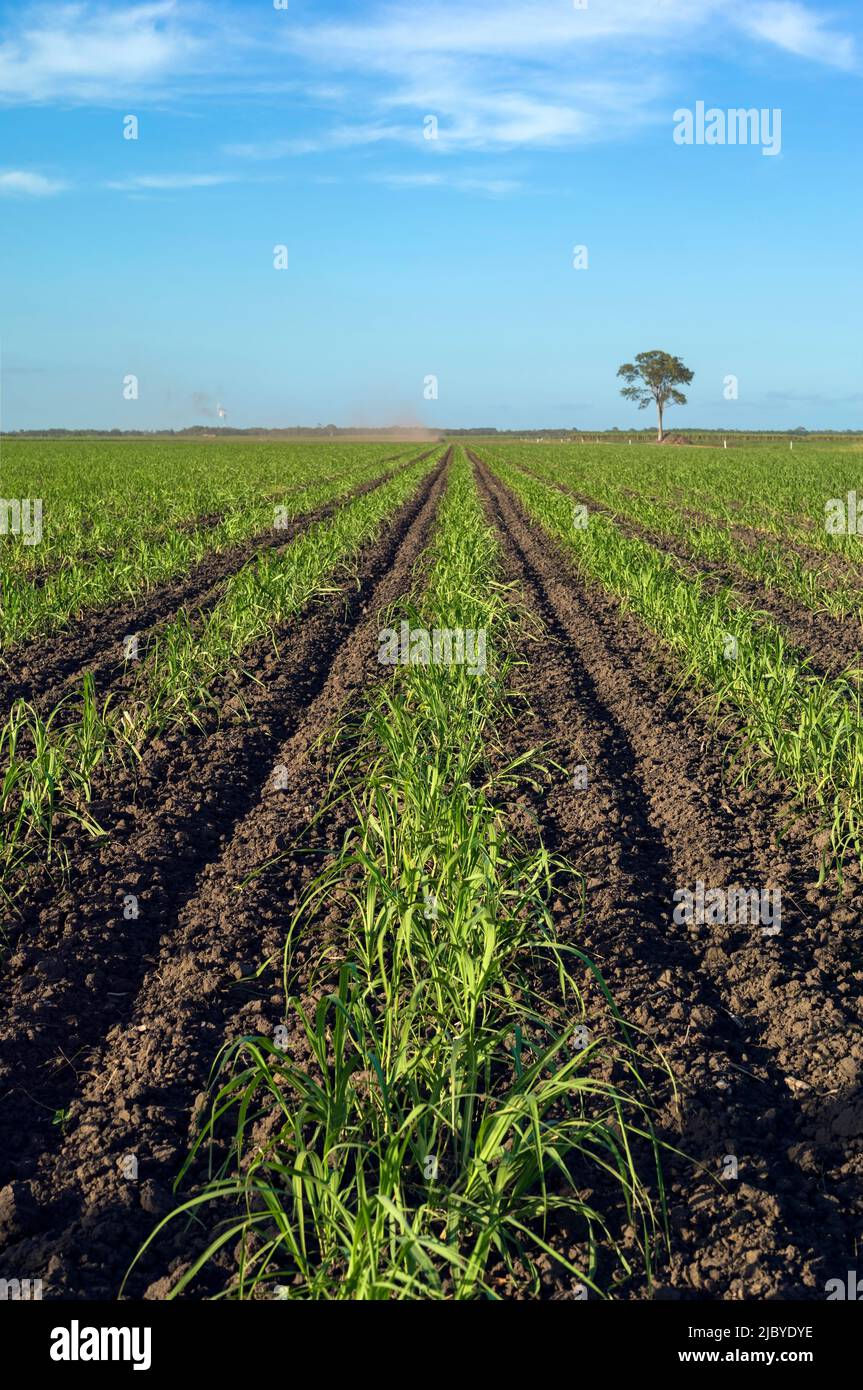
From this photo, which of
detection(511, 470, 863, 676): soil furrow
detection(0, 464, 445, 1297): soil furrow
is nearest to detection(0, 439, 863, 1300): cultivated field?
detection(0, 464, 445, 1297): soil furrow

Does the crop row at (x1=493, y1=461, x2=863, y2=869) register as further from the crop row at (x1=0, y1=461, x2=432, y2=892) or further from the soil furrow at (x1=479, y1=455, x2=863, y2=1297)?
the crop row at (x1=0, y1=461, x2=432, y2=892)

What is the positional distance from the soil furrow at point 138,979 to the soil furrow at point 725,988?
1383 mm

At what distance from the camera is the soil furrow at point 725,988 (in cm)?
268

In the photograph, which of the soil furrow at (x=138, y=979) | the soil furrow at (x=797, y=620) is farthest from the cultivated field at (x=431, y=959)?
the soil furrow at (x=797, y=620)

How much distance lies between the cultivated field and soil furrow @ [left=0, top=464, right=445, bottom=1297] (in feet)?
0.05

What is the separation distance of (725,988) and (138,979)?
2.13m

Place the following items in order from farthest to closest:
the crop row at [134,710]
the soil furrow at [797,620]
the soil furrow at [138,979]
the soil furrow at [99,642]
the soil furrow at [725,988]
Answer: the soil furrow at [797,620] → the soil furrow at [99,642] → the crop row at [134,710] → the soil furrow at [138,979] → the soil furrow at [725,988]

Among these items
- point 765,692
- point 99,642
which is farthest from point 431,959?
point 99,642

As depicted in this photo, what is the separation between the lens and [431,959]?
10.4ft

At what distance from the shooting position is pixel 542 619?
33.0 ft

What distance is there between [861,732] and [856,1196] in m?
2.81

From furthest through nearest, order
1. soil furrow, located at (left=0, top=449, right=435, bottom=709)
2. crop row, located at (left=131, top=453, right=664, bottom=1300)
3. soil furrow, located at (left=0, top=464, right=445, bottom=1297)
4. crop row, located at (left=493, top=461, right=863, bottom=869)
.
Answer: soil furrow, located at (left=0, top=449, right=435, bottom=709), crop row, located at (left=493, top=461, right=863, bottom=869), soil furrow, located at (left=0, top=464, right=445, bottom=1297), crop row, located at (left=131, top=453, right=664, bottom=1300)

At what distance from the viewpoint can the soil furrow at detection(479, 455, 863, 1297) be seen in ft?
8.79

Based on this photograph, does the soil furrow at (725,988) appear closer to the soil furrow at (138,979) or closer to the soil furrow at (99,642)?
the soil furrow at (138,979)
